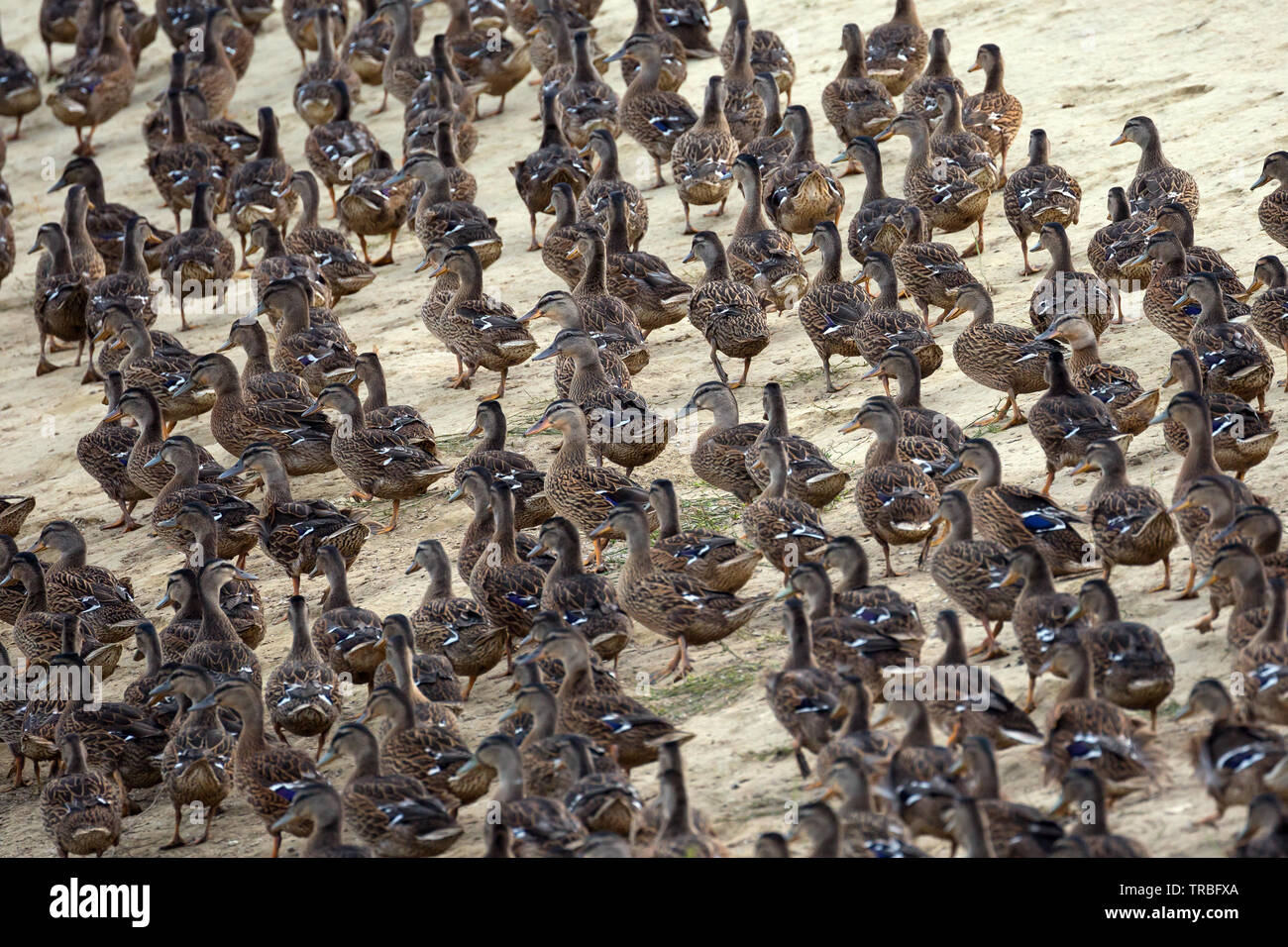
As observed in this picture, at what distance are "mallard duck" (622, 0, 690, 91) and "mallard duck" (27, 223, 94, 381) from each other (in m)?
6.29

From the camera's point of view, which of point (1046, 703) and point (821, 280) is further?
point (821, 280)

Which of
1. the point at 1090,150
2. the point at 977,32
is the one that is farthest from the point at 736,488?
the point at 977,32

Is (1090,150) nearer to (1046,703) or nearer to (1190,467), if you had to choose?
(1190,467)

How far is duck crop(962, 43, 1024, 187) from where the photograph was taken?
53.4 ft

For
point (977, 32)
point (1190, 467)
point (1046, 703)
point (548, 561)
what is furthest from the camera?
point (977, 32)

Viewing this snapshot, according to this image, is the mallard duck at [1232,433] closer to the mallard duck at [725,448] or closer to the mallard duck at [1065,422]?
the mallard duck at [1065,422]

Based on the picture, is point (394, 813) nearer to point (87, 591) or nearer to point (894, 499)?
point (894, 499)

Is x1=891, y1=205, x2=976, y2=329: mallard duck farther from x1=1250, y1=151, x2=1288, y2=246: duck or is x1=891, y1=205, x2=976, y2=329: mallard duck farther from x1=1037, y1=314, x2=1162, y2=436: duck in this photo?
x1=1250, y1=151, x2=1288, y2=246: duck

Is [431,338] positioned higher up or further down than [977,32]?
further down

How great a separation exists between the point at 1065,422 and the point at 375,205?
8.19m

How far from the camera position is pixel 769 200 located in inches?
620

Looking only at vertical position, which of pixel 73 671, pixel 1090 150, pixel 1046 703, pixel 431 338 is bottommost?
pixel 1046 703
